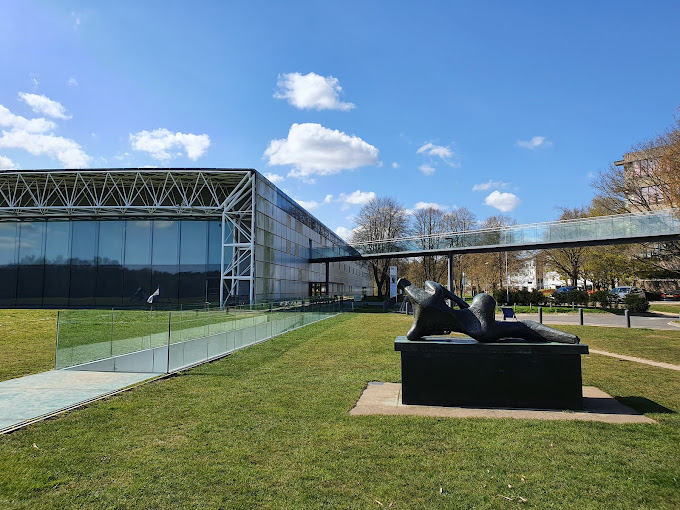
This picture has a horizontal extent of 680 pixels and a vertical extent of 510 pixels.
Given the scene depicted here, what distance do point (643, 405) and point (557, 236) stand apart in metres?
26.4

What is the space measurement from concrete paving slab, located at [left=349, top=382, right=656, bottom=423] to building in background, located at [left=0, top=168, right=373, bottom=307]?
2824cm

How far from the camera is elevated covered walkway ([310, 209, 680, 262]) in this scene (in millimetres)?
28578

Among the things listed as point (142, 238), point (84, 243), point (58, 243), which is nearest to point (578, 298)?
point (142, 238)

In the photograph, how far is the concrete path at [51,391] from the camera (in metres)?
7.03

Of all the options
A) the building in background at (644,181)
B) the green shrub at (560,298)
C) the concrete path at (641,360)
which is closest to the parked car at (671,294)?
the building in background at (644,181)

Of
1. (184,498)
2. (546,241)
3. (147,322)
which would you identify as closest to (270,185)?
(546,241)

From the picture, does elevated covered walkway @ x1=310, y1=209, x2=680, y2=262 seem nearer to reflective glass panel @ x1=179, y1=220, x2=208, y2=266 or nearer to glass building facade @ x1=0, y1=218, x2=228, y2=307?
reflective glass panel @ x1=179, y1=220, x2=208, y2=266

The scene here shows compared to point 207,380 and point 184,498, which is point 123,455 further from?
point 207,380

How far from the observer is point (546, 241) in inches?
1256

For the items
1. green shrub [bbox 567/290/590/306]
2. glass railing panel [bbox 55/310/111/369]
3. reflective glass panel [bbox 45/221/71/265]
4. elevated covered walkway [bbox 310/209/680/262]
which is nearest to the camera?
glass railing panel [bbox 55/310/111/369]

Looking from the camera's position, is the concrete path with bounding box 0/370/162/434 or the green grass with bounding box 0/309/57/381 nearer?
the concrete path with bounding box 0/370/162/434

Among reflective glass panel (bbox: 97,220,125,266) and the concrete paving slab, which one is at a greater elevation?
reflective glass panel (bbox: 97,220,125,266)

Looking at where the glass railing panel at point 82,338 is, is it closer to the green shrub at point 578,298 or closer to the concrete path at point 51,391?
the concrete path at point 51,391

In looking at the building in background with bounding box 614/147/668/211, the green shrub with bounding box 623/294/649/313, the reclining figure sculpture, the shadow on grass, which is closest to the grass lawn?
the shadow on grass
